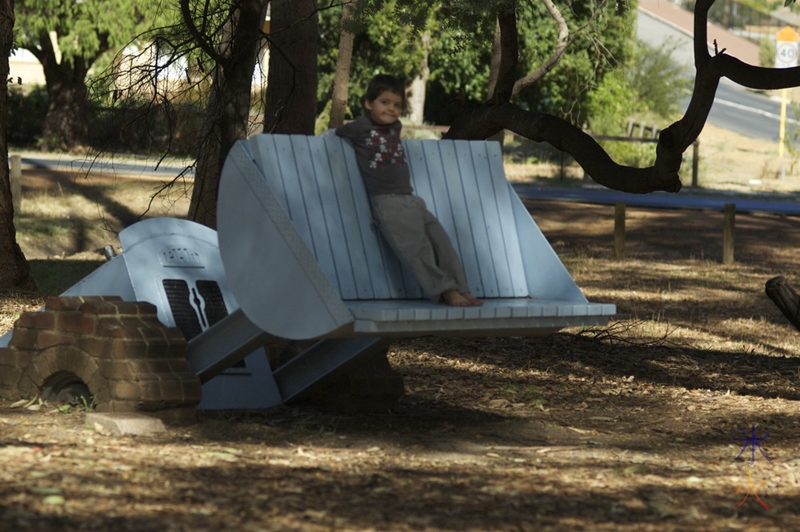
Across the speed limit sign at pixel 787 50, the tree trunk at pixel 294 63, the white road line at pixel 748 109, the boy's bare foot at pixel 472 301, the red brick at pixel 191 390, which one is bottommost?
the red brick at pixel 191 390

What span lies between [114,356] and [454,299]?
1602 millimetres

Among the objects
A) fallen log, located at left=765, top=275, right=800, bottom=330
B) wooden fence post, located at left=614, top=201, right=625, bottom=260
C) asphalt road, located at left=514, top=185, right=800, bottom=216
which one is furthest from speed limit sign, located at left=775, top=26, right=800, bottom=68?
fallen log, located at left=765, top=275, right=800, bottom=330

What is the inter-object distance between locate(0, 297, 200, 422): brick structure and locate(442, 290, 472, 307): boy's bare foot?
124 cm

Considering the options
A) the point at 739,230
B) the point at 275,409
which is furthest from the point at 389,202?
the point at 739,230

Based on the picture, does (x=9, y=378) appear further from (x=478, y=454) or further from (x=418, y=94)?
(x=418, y=94)

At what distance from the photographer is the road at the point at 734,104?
49062 millimetres

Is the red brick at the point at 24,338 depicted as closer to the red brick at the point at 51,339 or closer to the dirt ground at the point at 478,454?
the red brick at the point at 51,339

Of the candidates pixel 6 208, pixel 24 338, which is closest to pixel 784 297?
pixel 24 338

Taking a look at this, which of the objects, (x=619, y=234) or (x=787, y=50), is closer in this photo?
(x=619, y=234)

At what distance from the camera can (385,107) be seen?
598cm

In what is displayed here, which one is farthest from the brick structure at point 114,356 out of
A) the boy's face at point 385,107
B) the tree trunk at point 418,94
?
the tree trunk at point 418,94

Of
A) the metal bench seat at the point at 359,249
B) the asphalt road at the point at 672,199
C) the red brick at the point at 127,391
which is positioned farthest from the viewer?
the asphalt road at the point at 672,199

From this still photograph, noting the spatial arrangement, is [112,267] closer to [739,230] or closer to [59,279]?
[59,279]

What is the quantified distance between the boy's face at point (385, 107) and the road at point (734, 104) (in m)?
35.8
